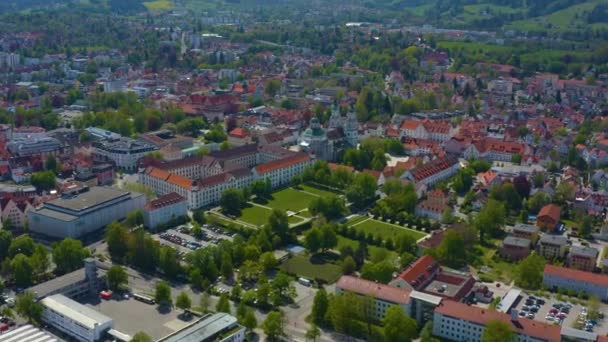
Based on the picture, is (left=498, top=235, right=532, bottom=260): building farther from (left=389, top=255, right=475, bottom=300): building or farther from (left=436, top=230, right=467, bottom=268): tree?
A: (left=389, top=255, right=475, bottom=300): building

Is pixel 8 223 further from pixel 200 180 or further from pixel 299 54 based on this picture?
pixel 299 54

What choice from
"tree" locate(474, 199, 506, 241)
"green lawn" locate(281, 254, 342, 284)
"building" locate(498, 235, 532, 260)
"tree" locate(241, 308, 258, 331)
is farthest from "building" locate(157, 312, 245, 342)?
"tree" locate(474, 199, 506, 241)

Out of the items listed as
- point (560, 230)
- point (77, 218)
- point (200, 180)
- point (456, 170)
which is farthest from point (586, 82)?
point (77, 218)

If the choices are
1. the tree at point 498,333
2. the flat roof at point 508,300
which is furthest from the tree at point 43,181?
the tree at point 498,333

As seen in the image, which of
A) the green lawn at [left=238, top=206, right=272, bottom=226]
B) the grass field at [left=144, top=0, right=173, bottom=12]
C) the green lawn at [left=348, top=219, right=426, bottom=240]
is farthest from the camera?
the grass field at [left=144, top=0, right=173, bottom=12]

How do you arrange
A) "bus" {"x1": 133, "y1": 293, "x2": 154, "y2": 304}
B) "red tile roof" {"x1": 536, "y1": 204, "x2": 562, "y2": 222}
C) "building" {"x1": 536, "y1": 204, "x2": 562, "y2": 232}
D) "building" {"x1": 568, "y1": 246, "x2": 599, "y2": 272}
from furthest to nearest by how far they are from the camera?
1. "red tile roof" {"x1": 536, "y1": 204, "x2": 562, "y2": 222}
2. "building" {"x1": 536, "y1": 204, "x2": 562, "y2": 232}
3. "building" {"x1": 568, "y1": 246, "x2": 599, "y2": 272}
4. "bus" {"x1": 133, "y1": 293, "x2": 154, "y2": 304}
